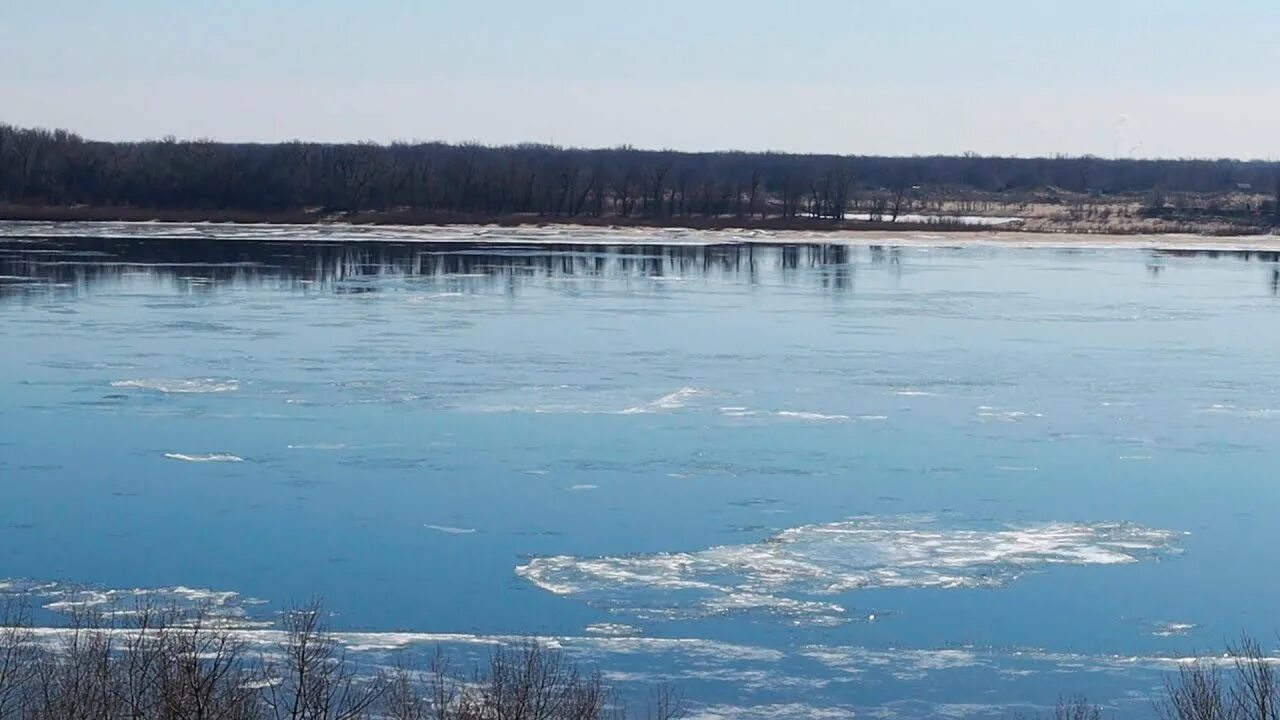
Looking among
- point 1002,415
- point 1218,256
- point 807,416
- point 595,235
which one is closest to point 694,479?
point 807,416

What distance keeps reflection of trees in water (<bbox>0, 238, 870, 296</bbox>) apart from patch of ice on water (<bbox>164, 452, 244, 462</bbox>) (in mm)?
12071

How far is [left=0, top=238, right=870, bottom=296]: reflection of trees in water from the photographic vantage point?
1040 inches

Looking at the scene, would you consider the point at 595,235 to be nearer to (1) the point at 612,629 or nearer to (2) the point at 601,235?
(2) the point at 601,235

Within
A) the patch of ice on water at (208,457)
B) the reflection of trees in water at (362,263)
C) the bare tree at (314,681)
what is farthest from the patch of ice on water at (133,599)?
the reflection of trees in water at (362,263)

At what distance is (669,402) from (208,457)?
4393 millimetres

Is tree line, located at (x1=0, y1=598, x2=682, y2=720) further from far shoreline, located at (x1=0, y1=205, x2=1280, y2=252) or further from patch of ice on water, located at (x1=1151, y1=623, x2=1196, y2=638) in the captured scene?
far shoreline, located at (x1=0, y1=205, x2=1280, y2=252)

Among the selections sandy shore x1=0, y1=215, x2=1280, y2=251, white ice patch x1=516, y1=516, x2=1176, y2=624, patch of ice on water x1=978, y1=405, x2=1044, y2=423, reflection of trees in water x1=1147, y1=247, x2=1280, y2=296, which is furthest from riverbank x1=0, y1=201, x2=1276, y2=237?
white ice patch x1=516, y1=516, x2=1176, y2=624

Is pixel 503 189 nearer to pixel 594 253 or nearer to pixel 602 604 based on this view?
pixel 594 253

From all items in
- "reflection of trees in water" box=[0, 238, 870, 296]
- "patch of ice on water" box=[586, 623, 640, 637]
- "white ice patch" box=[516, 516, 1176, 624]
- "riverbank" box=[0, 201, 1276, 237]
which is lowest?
"patch of ice on water" box=[586, 623, 640, 637]

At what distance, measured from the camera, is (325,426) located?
13.6m

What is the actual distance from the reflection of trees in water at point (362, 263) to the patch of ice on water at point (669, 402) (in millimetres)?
10265

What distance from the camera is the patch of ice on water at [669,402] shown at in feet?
47.4

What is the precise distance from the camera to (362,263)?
30812 mm

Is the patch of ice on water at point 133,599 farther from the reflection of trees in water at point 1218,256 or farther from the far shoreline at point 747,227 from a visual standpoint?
the far shoreline at point 747,227
